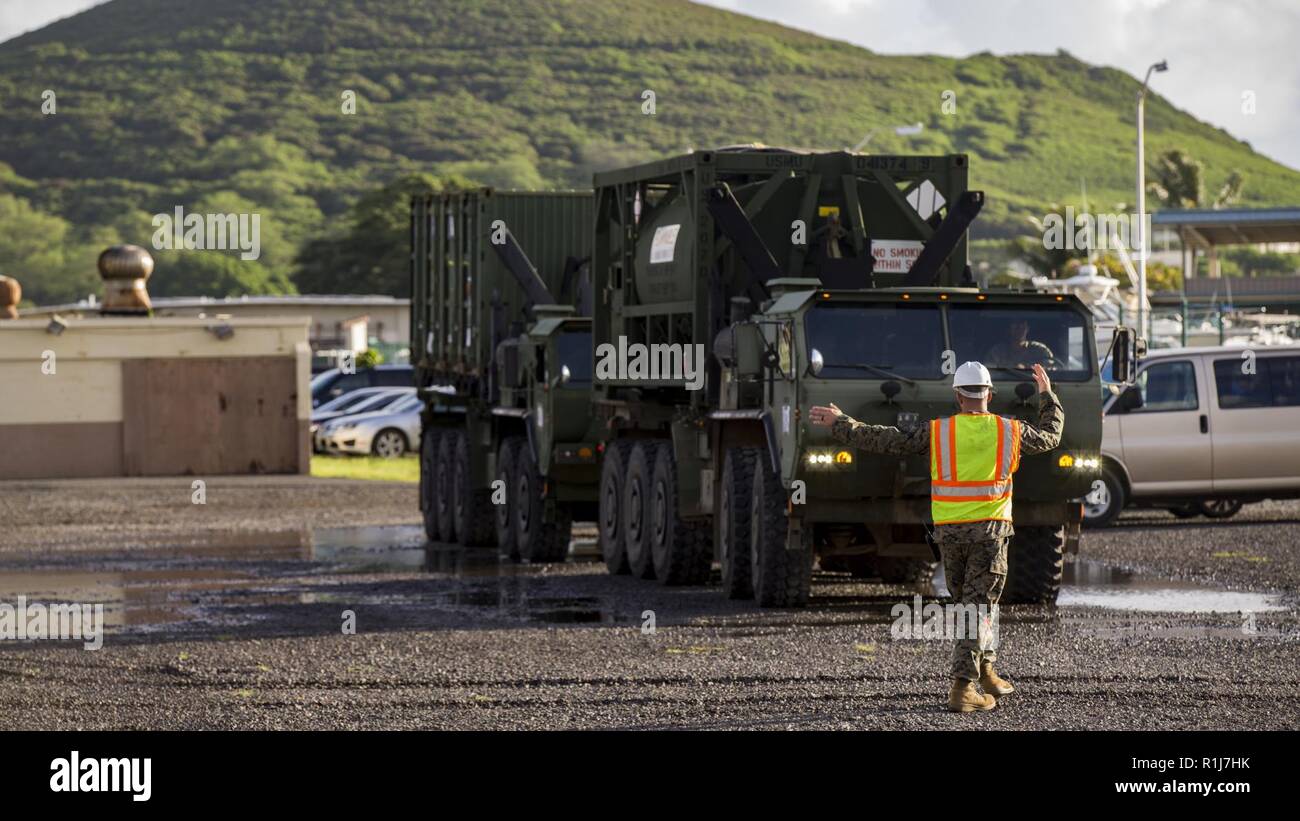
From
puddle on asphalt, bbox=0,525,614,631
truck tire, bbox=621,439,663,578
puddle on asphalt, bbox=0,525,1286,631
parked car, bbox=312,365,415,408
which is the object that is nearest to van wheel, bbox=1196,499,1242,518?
puddle on asphalt, bbox=0,525,1286,631

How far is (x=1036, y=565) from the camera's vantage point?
16.4 metres

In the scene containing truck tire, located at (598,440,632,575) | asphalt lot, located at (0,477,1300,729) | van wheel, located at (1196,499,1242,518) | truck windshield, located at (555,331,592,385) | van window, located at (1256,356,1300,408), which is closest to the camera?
asphalt lot, located at (0,477,1300,729)

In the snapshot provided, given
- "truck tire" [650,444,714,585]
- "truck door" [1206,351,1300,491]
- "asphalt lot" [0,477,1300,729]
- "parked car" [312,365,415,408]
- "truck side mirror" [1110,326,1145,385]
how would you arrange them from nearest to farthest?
1. "asphalt lot" [0,477,1300,729]
2. "truck side mirror" [1110,326,1145,385]
3. "truck tire" [650,444,714,585]
4. "truck door" [1206,351,1300,491]
5. "parked car" [312,365,415,408]

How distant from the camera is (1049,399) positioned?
11.9m

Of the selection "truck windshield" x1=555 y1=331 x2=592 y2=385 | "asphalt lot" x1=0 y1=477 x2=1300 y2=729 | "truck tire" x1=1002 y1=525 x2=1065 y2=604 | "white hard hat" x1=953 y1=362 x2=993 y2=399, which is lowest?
"asphalt lot" x1=0 y1=477 x2=1300 y2=729

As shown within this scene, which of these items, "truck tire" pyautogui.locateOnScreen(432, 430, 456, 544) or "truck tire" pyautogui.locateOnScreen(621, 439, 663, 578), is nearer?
"truck tire" pyautogui.locateOnScreen(621, 439, 663, 578)

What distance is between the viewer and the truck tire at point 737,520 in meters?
16.9

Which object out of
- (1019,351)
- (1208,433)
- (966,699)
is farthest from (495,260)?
(966,699)

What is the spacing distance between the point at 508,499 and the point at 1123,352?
29.4ft

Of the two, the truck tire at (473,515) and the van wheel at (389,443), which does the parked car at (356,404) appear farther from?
the truck tire at (473,515)

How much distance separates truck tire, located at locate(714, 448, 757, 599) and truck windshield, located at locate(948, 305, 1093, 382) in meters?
2.04

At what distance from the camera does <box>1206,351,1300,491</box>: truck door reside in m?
23.0

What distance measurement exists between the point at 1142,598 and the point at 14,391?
28677mm

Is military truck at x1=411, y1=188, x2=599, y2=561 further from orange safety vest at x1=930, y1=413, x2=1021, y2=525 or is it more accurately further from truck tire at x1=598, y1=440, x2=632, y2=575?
orange safety vest at x1=930, y1=413, x2=1021, y2=525
